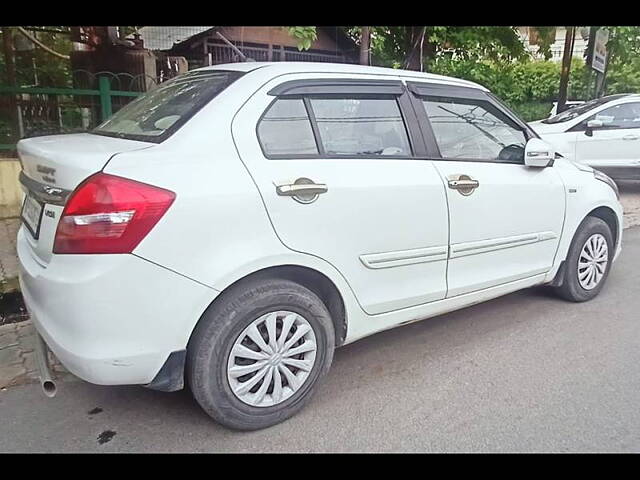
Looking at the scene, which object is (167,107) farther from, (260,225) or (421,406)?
(421,406)

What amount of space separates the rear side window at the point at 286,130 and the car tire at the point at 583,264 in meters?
2.42

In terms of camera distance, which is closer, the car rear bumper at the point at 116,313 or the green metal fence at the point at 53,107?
the car rear bumper at the point at 116,313

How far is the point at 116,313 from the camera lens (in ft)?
6.39

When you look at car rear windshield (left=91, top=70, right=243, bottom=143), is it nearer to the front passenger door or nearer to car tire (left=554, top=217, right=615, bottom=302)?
car tire (left=554, top=217, right=615, bottom=302)

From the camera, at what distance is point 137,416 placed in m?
2.45

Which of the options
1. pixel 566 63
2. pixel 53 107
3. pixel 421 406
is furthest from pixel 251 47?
pixel 421 406

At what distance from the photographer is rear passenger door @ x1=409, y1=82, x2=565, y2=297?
2.91 meters

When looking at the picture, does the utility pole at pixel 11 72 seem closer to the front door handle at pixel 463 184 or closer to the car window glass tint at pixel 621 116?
the front door handle at pixel 463 184

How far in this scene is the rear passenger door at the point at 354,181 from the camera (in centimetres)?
227

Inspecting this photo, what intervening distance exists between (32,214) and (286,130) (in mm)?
1281

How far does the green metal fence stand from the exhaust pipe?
5.12 metres

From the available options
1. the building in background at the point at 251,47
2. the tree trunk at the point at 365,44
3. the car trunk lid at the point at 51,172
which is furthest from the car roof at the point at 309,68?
the building in background at the point at 251,47
